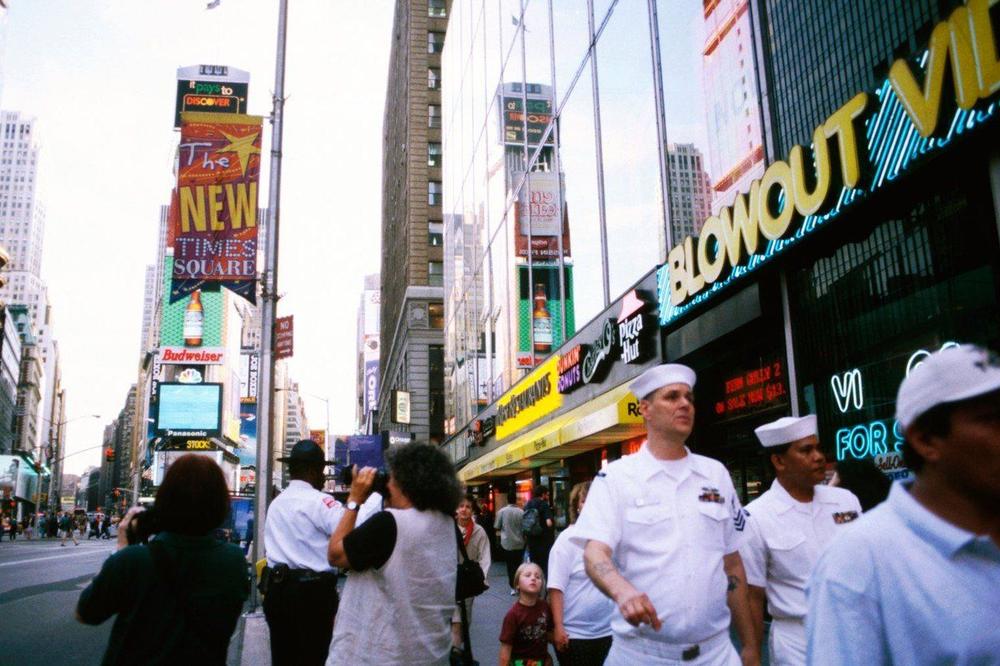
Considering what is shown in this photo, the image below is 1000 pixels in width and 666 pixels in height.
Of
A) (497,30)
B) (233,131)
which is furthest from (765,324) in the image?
(497,30)

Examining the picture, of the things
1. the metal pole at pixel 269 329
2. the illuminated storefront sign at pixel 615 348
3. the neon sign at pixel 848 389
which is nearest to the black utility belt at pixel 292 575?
the metal pole at pixel 269 329

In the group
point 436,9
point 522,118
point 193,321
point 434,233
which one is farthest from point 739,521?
point 193,321

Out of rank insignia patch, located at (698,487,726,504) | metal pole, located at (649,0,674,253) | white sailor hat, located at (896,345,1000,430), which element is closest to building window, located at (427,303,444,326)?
metal pole, located at (649,0,674,253)

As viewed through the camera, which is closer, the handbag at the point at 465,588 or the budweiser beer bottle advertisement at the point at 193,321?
the handbag at the point at 465,588

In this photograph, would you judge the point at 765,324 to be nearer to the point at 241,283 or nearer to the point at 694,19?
the point at 694,19

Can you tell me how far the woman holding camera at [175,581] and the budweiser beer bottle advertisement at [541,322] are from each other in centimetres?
1556

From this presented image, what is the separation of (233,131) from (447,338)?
84.7 feet

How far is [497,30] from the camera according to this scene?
24.2 metres

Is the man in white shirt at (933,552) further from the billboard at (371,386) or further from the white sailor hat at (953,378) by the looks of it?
the billboard at (371,386)

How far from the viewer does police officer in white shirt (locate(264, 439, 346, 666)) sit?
16.8 feet

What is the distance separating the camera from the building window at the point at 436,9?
56531 mm

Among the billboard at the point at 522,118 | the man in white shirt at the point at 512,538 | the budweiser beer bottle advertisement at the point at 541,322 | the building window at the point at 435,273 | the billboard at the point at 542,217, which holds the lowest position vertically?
the man in white shirt at the point at 512,538

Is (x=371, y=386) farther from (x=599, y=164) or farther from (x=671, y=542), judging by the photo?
(x=671, y=542)

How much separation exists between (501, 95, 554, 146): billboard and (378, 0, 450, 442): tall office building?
2685 centimetres
